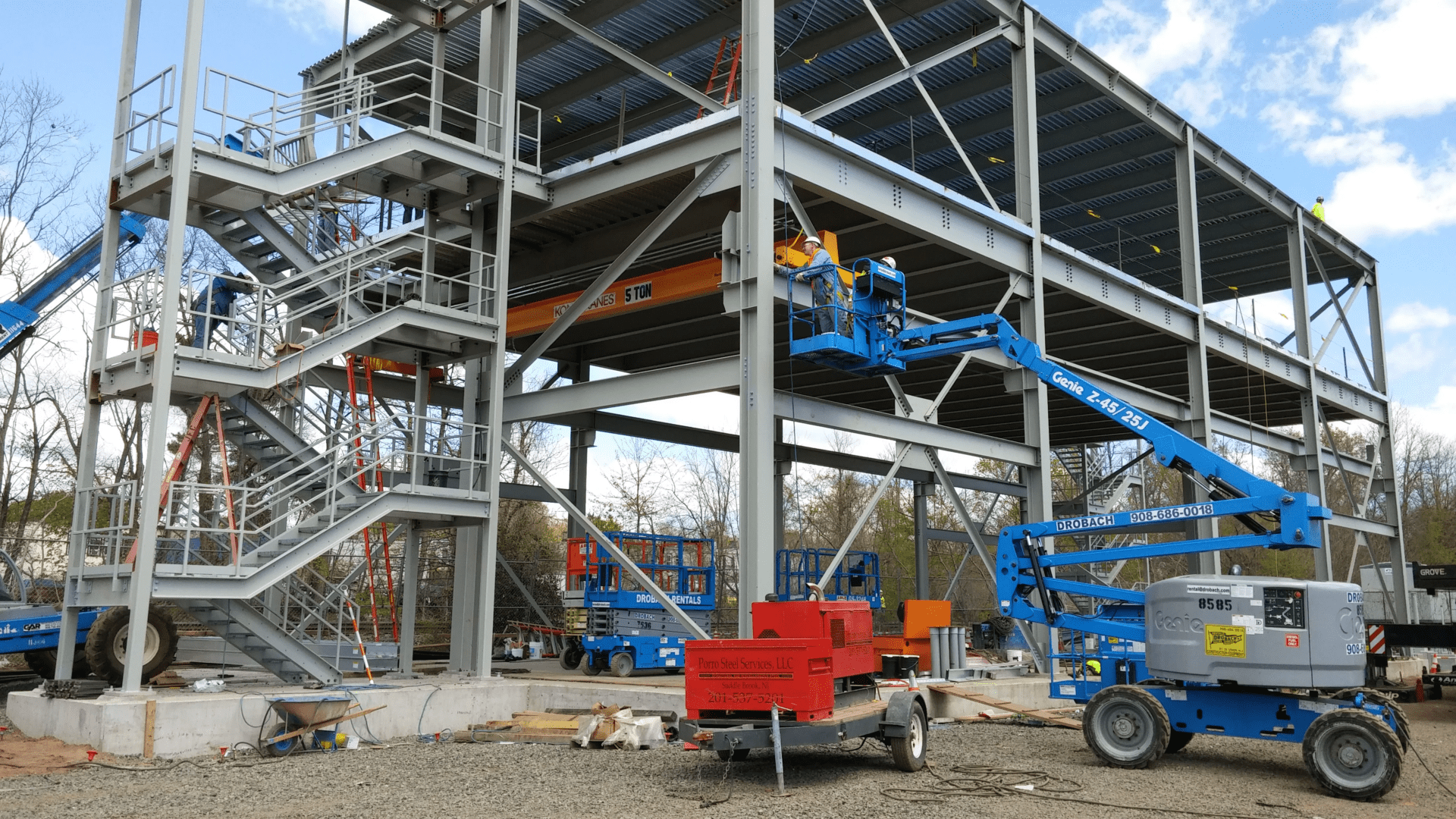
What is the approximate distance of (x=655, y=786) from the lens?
36.0 ft

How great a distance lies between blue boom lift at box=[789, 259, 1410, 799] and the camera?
1140 centimetres

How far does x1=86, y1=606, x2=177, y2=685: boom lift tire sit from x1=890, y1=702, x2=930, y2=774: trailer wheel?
1046 cm

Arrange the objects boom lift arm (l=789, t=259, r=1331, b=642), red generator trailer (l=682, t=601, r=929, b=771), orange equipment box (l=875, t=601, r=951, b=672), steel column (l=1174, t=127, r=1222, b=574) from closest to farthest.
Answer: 1. red generator trailer (l=682, t=601, r=929, b=771)
2. boom lift arm (l=789, t=259, r=1331, b=642)
3. orange equipment box (l=875, t=601, r=951, b=672)
4. steel column (l=1174, t=127, r=1222, b=574)

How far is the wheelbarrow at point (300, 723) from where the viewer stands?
43.0 feet

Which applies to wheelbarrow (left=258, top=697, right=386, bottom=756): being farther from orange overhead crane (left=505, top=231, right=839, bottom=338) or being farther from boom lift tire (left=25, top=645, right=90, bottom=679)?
orange overhead crane (left=505, top=231, right=839, bottom=338)

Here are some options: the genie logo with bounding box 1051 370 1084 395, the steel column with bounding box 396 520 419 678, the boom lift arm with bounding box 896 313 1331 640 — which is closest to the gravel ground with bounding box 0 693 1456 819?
the boom lift arm with bounding box 896 313 1331 640

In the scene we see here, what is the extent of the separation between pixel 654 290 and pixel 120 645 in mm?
9878

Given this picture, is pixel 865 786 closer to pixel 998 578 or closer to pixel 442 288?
pixel 998 578

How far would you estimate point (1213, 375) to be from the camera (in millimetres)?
29031

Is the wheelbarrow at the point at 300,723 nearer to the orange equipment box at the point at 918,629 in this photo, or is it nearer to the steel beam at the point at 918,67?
the orange equipment box at the point at 918,629

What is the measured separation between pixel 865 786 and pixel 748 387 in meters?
5.91

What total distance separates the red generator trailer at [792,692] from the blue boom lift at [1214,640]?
248 centimetres

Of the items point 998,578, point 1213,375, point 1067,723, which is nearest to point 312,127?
point 998,578

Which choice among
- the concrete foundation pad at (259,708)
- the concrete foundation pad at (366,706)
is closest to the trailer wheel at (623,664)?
the concrete foundation pad at (366,706)
